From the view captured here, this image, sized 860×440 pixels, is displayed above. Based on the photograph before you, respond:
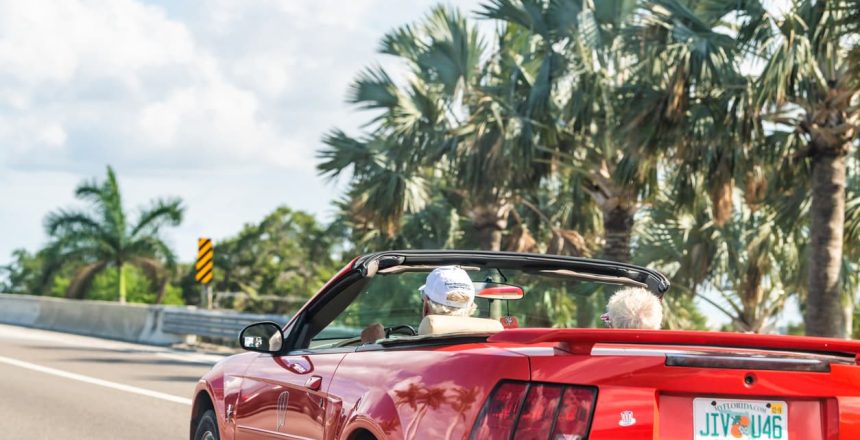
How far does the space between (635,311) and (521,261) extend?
94 centimetres

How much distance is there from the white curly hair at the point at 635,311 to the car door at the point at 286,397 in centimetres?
114

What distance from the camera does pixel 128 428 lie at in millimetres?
11906

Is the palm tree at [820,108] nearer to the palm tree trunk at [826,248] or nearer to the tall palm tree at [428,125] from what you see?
the palm tree trunk at [826,248]

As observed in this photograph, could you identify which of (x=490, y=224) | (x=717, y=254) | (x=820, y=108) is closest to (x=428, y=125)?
(x=490, y=224)

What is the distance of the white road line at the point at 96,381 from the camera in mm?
14625

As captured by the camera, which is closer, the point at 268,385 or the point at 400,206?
the point at 268,385

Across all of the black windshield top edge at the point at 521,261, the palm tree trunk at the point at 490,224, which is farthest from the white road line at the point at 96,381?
the palm tree trunk at the point at 490,224

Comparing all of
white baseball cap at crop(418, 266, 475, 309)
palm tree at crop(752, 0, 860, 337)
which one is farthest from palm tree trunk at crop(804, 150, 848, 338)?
white baseball cap at crop(418, 266, 475, 309)

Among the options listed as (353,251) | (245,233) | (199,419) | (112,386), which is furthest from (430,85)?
(245,233)

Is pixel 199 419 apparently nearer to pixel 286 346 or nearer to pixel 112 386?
pixel 286 346

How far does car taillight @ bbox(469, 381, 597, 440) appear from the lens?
413cm

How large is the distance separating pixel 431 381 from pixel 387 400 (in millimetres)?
327

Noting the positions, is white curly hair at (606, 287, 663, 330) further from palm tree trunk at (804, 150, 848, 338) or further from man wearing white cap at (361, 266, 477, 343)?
palm tree trunk at (804, 150, 848, 338)

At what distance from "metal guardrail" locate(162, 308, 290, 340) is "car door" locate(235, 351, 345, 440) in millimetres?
17297
